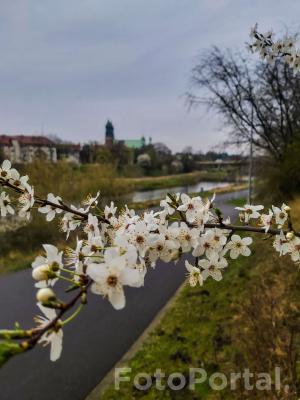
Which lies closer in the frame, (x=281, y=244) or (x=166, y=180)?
(x=281, y=244)

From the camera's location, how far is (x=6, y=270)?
1053 cm

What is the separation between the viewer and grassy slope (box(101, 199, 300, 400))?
13.9 feet

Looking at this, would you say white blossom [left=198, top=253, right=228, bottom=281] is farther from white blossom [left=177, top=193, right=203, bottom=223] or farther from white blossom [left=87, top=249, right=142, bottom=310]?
white blossom [left=87, top=249, right=142, bottom=310]

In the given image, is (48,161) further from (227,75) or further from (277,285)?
(277,285)

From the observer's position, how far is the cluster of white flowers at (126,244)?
3.14 ft

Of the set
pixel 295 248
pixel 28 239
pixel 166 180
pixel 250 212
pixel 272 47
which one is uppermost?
pixel 272 47

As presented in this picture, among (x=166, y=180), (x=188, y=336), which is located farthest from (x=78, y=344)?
(x=166, y=180)

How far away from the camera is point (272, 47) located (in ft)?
9.46

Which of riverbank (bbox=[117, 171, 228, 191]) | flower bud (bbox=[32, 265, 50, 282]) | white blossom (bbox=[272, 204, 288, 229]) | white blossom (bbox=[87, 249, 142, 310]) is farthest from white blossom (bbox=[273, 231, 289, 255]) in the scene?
riverbank (bbox=[117, 171, 228, 191])

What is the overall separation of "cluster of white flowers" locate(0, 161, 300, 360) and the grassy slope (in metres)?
2.20

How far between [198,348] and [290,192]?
12884 millimetres

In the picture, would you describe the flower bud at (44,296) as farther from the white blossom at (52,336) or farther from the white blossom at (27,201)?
the white blossom at (27,201)

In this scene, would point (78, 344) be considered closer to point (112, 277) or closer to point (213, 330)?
point (213, 330)

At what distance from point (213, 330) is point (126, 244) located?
16.8ft
